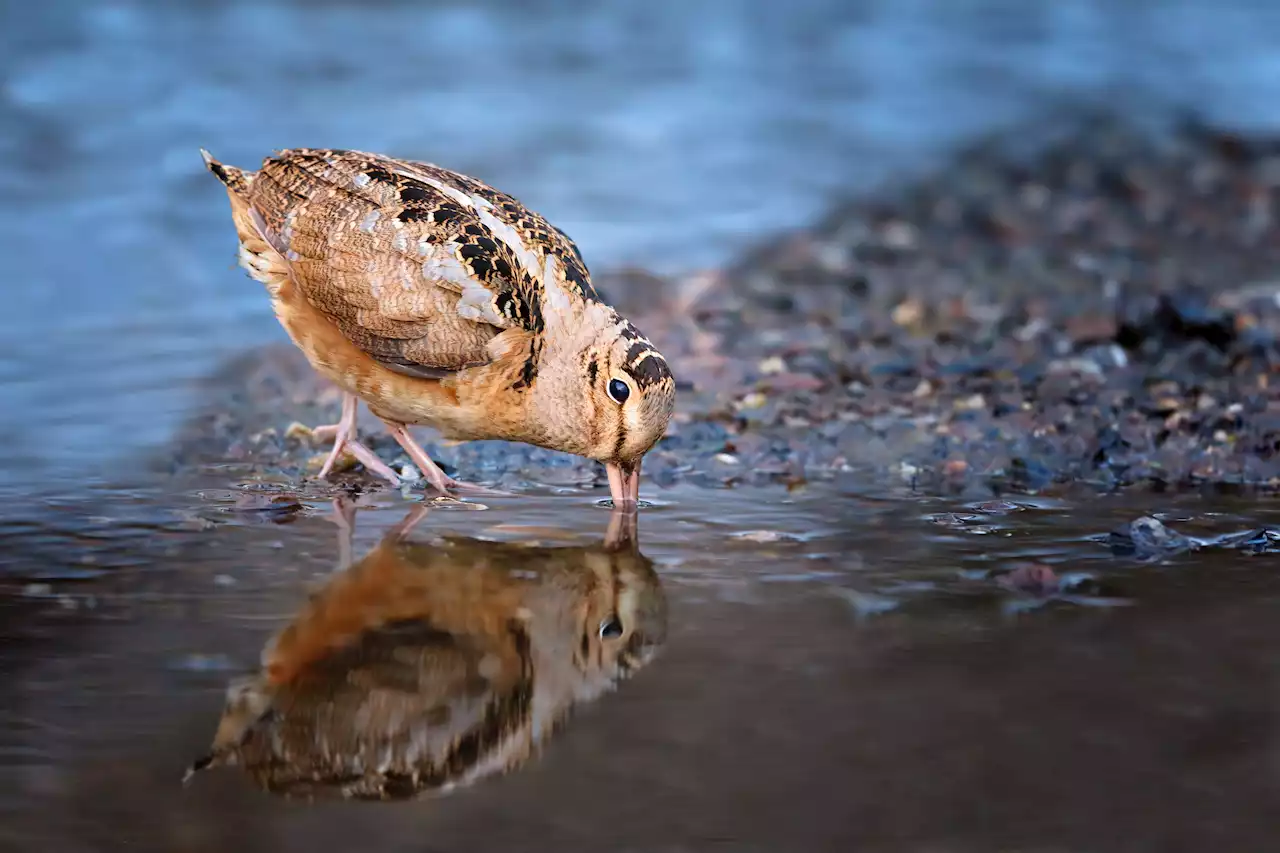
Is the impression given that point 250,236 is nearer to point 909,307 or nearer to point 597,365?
point 597,365

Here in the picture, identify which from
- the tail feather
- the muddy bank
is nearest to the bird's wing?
the tail feather

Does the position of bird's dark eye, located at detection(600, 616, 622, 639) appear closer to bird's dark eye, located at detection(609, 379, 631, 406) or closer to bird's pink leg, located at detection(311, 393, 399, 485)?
bird's dark eye, located at detection(609, 379, 631, 406)

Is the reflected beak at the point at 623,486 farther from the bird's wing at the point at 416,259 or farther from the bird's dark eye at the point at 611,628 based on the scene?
the bird's dark eye at the point at 611,628

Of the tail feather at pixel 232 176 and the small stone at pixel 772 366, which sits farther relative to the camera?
the small stone at pixel 772 366

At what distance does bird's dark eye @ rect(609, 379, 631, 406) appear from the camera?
222 inches

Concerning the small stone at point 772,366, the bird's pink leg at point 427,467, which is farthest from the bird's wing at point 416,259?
the small stone at point 772,366

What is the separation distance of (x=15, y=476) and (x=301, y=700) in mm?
3236

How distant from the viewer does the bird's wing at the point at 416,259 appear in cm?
589

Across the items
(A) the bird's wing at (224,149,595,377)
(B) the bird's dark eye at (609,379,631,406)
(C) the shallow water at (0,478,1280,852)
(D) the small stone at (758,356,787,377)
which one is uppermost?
(A) the bird's wing at (224,149,595,377)

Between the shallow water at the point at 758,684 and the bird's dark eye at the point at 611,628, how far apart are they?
0.64ft

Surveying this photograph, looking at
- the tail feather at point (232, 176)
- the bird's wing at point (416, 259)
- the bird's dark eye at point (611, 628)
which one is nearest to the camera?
the bird's dark eye at point (611, 628)

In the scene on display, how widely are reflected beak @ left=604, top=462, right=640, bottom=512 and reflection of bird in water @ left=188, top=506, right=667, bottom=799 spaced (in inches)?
12.4

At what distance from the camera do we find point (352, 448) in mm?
6656

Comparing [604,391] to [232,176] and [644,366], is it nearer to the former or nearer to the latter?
[644,366]
